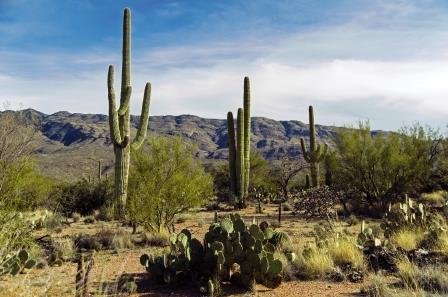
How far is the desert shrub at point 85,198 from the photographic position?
25156 millimetres

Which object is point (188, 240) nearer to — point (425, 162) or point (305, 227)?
point (305, 227)

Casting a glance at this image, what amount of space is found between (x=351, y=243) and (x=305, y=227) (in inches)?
299

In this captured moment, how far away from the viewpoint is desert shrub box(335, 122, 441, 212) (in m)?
21.8

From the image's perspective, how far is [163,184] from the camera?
1603cm

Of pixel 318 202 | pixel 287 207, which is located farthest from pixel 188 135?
pixel 318 202

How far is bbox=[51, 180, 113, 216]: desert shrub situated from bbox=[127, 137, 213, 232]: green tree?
21.6 feet

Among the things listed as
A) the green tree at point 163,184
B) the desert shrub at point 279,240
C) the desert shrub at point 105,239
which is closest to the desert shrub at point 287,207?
the green tree at point 163,184

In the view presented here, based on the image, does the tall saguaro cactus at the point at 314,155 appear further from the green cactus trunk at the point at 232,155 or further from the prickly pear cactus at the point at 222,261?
the prickly pear cactus at the point at 222,261

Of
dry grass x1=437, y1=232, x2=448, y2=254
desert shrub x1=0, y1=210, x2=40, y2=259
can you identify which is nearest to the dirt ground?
desert shrub x1=0, y1=210, x2=40, y2=259

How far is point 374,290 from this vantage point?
7.66m

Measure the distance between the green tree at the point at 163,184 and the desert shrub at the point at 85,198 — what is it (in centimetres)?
659

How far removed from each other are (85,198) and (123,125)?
734 centimetres

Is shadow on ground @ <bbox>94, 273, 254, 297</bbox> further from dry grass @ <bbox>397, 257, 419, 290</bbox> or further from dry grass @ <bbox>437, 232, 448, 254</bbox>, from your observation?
dry grass @ <bbox>437, 232, 448, 254</bbox>

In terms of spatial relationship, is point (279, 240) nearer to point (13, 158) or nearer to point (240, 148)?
point (13, 158)
